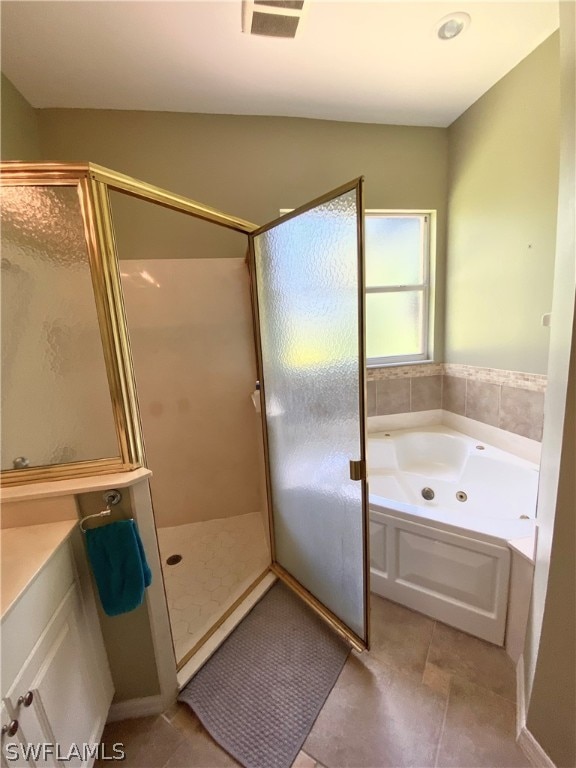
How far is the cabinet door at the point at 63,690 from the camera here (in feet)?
2.48

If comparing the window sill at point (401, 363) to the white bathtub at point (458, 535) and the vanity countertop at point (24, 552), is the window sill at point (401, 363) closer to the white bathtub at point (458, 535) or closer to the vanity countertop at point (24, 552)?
the white bathtub at point (458, 535)

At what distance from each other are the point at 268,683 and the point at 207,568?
0.79 metres

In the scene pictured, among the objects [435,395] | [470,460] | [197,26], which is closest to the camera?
[197,26]

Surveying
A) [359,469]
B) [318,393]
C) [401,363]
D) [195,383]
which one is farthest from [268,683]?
[401,363]

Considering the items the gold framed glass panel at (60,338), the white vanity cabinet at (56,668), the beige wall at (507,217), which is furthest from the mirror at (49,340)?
the beige wall at (507,217)

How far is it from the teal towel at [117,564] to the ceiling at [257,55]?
203cm

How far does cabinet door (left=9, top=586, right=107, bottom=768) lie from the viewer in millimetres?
754

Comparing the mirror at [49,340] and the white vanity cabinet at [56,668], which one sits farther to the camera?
the mirror at [49,340]

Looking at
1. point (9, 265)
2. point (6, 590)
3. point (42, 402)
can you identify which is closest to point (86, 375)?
point (42, 402)

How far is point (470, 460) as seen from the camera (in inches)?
84.4

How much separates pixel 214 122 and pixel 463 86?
4.95 feet

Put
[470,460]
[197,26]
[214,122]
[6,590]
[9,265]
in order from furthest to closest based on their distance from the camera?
[470,460] → [214,122] → [197,26] → [9,265] → [6,590]

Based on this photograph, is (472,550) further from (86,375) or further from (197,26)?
(197,26)

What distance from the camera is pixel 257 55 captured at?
153 centimetres
